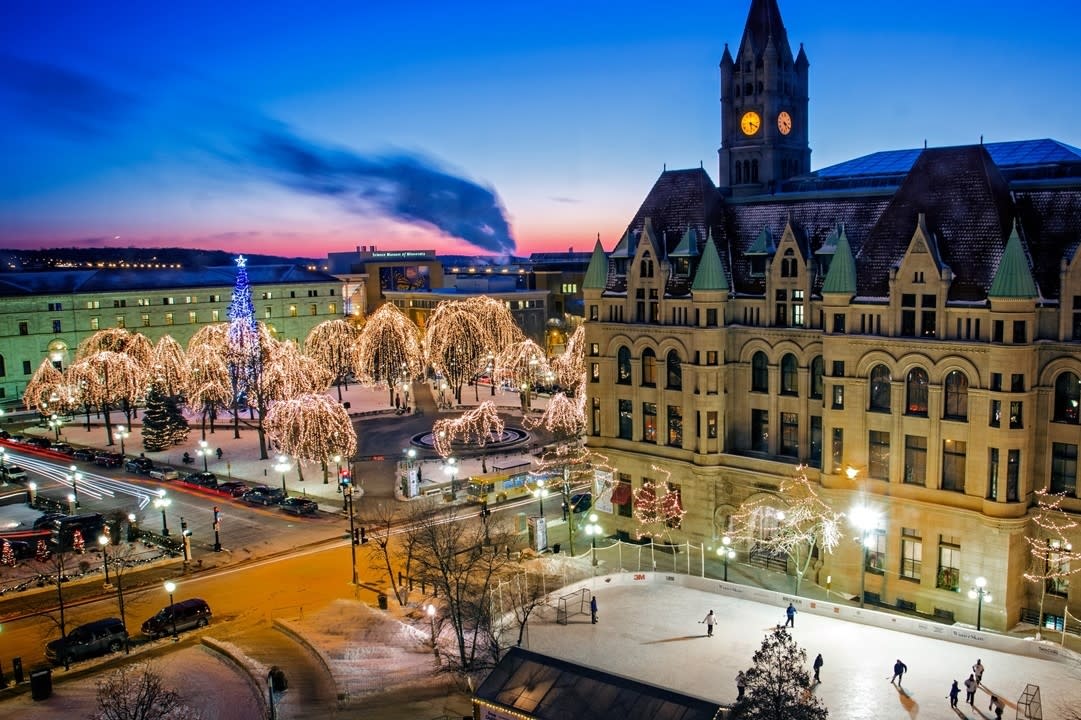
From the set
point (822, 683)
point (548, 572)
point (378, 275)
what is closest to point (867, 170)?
point (548, 572)

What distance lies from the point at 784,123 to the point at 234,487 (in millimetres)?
60407

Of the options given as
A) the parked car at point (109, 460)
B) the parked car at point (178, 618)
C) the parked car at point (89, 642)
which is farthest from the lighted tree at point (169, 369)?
the parked car at point (89, 642)

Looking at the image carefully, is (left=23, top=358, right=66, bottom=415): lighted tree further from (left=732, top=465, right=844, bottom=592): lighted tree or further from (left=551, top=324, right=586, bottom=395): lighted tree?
(left=732, top=465, right=844, bottom=592): lighted tree

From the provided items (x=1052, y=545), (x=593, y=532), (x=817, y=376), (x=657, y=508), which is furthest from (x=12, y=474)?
(x=1052, y=545)

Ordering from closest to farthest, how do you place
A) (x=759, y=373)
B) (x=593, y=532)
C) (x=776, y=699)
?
(x=776, y=699), (x=593, y=532), (x=759, y=373)

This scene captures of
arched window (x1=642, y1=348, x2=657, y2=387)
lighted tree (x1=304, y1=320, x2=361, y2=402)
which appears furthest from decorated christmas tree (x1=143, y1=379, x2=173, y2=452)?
arched window (x1=642, y1=348, x2=657, y2=387)

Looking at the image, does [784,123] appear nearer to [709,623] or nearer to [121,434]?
[709,623]

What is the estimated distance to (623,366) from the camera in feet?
203

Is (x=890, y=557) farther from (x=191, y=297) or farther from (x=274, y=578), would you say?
(x=191, y=297)

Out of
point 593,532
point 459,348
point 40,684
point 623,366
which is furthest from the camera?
point 459,348

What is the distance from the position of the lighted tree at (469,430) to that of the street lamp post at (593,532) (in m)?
23.9

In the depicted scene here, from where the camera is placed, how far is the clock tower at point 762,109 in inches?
3332

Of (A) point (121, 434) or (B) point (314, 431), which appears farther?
(A) point (121, 434)

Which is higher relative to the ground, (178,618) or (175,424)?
(175,424)
